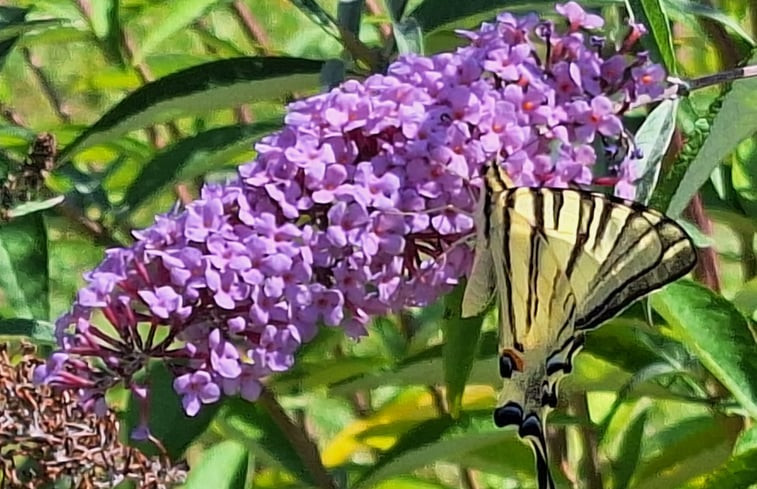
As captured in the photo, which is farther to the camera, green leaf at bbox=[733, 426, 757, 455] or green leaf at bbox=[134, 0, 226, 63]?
green leaf at bbox=[134, 0, 226, 63]

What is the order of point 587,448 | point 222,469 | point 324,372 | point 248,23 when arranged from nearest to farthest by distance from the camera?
point 222,469 < point 324,372 < point 587,448 < point 248,23

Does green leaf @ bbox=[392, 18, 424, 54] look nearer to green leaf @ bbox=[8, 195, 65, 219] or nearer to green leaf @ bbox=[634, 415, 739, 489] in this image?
green leaf @ bbox=[8, 195, 65, 219]

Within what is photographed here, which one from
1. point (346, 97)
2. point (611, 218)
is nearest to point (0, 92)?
point (346, 97)

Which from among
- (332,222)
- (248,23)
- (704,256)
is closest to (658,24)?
(332,222)

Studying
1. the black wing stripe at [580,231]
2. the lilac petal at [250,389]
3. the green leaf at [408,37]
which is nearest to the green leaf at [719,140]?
the black wing stripe at [580,231]

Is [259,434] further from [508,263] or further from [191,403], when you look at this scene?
[508,263]

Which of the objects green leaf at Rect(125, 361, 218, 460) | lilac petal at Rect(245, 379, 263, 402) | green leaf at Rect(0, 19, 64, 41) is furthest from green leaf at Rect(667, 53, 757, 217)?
green leaf at Rect(0, 19, 64, 41)
